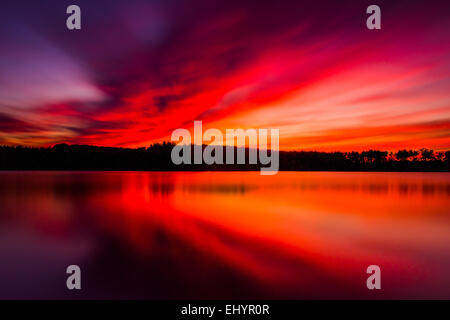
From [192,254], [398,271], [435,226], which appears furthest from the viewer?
[435,226]

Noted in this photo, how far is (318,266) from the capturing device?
5.03 m

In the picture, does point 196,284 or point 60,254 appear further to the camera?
point 60,254

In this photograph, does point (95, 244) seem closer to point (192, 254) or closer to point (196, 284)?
point (192, 254)

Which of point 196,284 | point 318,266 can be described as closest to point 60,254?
point 196,284

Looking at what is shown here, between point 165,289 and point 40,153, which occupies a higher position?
point 40,153

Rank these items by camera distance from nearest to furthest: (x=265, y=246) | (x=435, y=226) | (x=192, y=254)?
(x=192, y=254) → (x=265, y=246) → (x=435, y=226)

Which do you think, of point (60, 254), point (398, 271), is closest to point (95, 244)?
point (60, 254)

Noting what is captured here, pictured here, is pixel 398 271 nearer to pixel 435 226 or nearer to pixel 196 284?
pixel 196 284

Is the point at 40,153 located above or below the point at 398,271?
above

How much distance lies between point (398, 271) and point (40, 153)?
104 metres

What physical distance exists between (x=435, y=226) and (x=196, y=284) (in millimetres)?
9592
